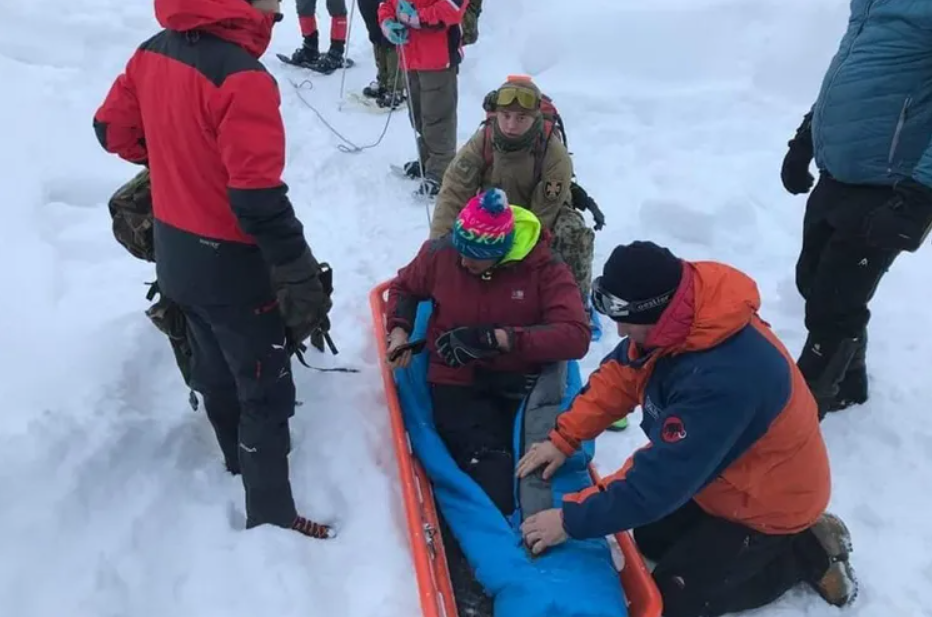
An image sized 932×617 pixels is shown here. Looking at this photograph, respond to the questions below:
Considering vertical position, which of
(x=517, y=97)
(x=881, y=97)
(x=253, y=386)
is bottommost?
(x=253, y=386)

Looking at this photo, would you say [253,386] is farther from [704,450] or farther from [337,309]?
[337,309]

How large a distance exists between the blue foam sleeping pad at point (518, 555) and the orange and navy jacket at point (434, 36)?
10.3 ft

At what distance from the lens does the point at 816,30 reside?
7.09m

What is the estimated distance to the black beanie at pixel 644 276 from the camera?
6.84 feet

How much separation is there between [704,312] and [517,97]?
72.7 inches

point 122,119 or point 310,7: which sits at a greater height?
point 122,119

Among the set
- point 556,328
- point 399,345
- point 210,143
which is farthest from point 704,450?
point 210,143

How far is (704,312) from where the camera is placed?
2121 mm

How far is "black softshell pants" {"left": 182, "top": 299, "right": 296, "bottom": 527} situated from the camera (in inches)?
94.7

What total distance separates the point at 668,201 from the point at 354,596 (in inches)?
142

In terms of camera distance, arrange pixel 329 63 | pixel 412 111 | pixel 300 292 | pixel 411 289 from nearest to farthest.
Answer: pixel 300 292 → pixel 411 289 → pixel 412 111 → pixel 329 63

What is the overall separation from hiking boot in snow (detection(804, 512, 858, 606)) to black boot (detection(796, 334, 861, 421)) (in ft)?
2.74

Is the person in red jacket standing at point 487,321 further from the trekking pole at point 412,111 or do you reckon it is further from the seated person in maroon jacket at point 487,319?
the trekking pole at point 412,111

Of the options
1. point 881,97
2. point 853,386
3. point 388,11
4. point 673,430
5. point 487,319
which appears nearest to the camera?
point 673,430
